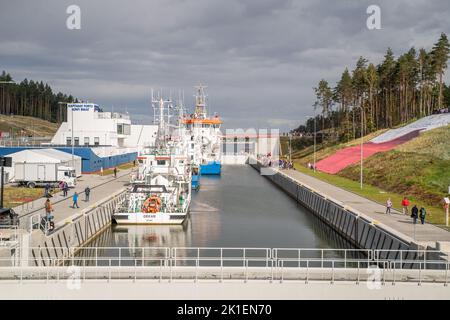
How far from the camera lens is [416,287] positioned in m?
19.8

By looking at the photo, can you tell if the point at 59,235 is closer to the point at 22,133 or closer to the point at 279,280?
the point at 279,280

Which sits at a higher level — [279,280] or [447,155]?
[447,155]

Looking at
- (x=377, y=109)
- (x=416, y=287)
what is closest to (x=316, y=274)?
(x=416, y=287)

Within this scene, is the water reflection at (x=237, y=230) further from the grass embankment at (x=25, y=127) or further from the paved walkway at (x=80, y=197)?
the grass embankment at (x=25, y=127)

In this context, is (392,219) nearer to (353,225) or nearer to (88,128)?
(353,225)

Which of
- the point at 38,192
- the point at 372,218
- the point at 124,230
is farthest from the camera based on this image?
the point at 38,192

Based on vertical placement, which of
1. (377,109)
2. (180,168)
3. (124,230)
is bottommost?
(124,230)

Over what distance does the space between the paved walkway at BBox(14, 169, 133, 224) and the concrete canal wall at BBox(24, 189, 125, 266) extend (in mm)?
909

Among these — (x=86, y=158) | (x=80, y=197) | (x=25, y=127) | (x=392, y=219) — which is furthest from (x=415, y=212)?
(x=25, y=127)

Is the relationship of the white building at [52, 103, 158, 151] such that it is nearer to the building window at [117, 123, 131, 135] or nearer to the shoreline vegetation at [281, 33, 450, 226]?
the building window at [117, 123, 131, 135]

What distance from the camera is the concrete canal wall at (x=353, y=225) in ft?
94.2

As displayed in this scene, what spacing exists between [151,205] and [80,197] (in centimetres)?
809

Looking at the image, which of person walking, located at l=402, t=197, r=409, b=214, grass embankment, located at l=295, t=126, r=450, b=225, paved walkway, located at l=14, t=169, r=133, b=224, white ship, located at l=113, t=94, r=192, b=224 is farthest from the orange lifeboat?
person walking, located at l=402, t=197, r=409, b=214
